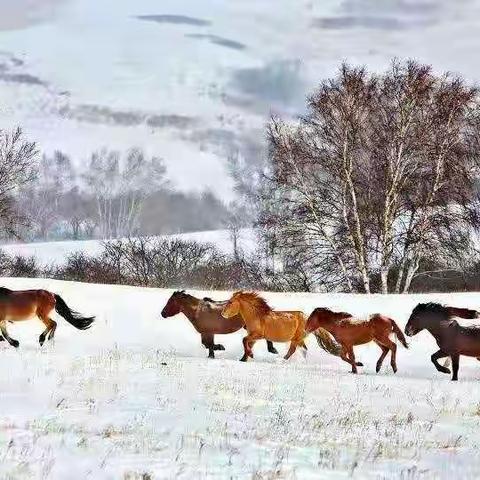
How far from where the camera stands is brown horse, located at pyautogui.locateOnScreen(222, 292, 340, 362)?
1380 centimetres

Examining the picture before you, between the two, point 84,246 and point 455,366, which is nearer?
point 455,366

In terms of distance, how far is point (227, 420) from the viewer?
7.29m

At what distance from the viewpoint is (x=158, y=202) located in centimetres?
9781

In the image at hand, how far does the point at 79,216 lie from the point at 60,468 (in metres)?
83.9

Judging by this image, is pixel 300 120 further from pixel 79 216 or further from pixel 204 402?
pixel 79 216

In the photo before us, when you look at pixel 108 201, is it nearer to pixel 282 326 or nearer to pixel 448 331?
pixel 282 326

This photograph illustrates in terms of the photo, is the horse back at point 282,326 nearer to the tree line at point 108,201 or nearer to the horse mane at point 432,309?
the horse mane at point 432,309

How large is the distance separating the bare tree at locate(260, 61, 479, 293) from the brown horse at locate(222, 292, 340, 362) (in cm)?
1117

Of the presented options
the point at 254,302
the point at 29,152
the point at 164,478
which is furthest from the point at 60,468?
the point at 29,152

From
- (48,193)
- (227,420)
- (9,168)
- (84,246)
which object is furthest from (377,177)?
(48,193)

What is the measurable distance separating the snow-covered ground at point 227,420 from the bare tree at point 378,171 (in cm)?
1082

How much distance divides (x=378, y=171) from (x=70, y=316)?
1402 centimetres

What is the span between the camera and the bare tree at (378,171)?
25094mm

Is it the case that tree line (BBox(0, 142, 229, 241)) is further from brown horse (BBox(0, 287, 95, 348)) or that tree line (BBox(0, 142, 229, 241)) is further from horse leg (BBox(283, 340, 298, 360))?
horse leg (BBox(283, 340, 298, 360))
